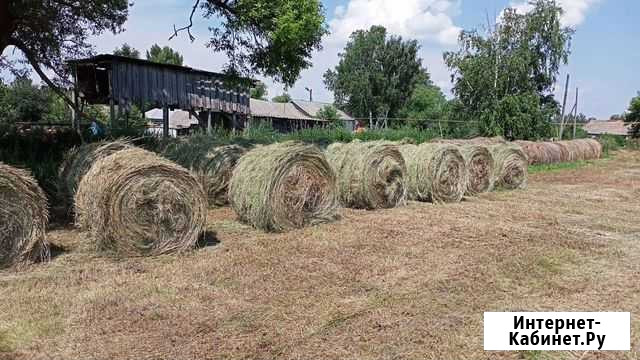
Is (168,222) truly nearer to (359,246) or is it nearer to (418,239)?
(359,246)

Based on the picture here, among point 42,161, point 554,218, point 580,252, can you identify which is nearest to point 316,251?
point 580,252

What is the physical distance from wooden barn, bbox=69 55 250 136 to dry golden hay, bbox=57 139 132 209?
7250 mm

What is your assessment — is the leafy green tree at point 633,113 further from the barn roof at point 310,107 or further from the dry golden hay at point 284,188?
the dry golden hay at point 284,188

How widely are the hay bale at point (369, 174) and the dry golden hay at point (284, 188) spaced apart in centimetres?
125

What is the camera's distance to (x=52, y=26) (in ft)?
42.8

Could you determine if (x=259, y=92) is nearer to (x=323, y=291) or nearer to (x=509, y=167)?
(x=509, y=167)

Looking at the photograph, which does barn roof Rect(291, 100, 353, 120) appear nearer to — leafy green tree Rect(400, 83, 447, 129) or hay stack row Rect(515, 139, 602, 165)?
leafy green tree Rect(400, 83, 447, 129)

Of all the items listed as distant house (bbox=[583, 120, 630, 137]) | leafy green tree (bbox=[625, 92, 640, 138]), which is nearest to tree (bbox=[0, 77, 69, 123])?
leafy green tree (bbox=[625, 92, 640, 138])

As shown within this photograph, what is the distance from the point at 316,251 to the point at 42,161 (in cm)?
771

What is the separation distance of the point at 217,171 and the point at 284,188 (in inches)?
104

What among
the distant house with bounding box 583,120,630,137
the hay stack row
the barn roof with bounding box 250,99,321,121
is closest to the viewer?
the hay stack row

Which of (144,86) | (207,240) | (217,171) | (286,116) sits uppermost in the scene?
(144,86)

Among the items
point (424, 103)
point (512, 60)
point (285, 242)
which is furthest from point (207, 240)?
point (424, 103)

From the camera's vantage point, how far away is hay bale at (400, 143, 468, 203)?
1143 cm
